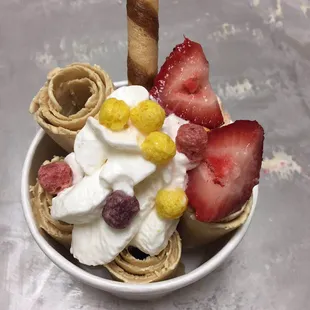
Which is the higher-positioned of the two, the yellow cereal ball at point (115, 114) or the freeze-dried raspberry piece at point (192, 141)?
the yellow cereal ball at point (115, 114)

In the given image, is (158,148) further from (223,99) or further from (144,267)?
(223,99)

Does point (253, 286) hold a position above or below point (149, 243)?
below

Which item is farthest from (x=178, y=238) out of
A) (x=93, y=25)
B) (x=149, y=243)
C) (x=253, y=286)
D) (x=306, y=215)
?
(x=93, y=25)

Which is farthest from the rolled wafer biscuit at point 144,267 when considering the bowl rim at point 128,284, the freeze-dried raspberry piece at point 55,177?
the freeze-dried raspberry piece at point 55,177

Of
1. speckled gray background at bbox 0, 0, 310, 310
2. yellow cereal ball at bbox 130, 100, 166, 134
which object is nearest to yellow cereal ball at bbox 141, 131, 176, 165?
yellow cereal ball at bbox 130, 100, 166, 134

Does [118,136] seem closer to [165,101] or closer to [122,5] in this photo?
[165,101]

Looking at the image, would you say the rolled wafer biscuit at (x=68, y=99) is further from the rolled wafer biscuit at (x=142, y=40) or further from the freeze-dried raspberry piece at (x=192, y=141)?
the freeze-dried raspberry piece at (x=192, y=141)
